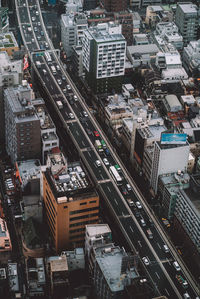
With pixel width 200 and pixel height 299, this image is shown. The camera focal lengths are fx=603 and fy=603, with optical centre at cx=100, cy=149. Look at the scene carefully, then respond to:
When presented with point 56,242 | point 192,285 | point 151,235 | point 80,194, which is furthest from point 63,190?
point 192,285

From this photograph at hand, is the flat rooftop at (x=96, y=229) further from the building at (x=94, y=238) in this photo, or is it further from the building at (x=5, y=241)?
the building at (x=5, y=241)

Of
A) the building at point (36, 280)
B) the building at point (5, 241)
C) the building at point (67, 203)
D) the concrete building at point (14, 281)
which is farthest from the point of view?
the building at point (5, 241)

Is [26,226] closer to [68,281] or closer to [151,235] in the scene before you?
[68,281]

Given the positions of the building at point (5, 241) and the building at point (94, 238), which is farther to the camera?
the building at point (5, 241)

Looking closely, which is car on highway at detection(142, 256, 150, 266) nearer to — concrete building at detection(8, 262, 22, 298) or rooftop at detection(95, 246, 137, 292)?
rooftop at detection(95, 246, 137, 292)

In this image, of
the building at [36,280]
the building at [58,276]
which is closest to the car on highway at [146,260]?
the building at [58,276]

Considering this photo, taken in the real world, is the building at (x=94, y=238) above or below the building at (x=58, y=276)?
above
